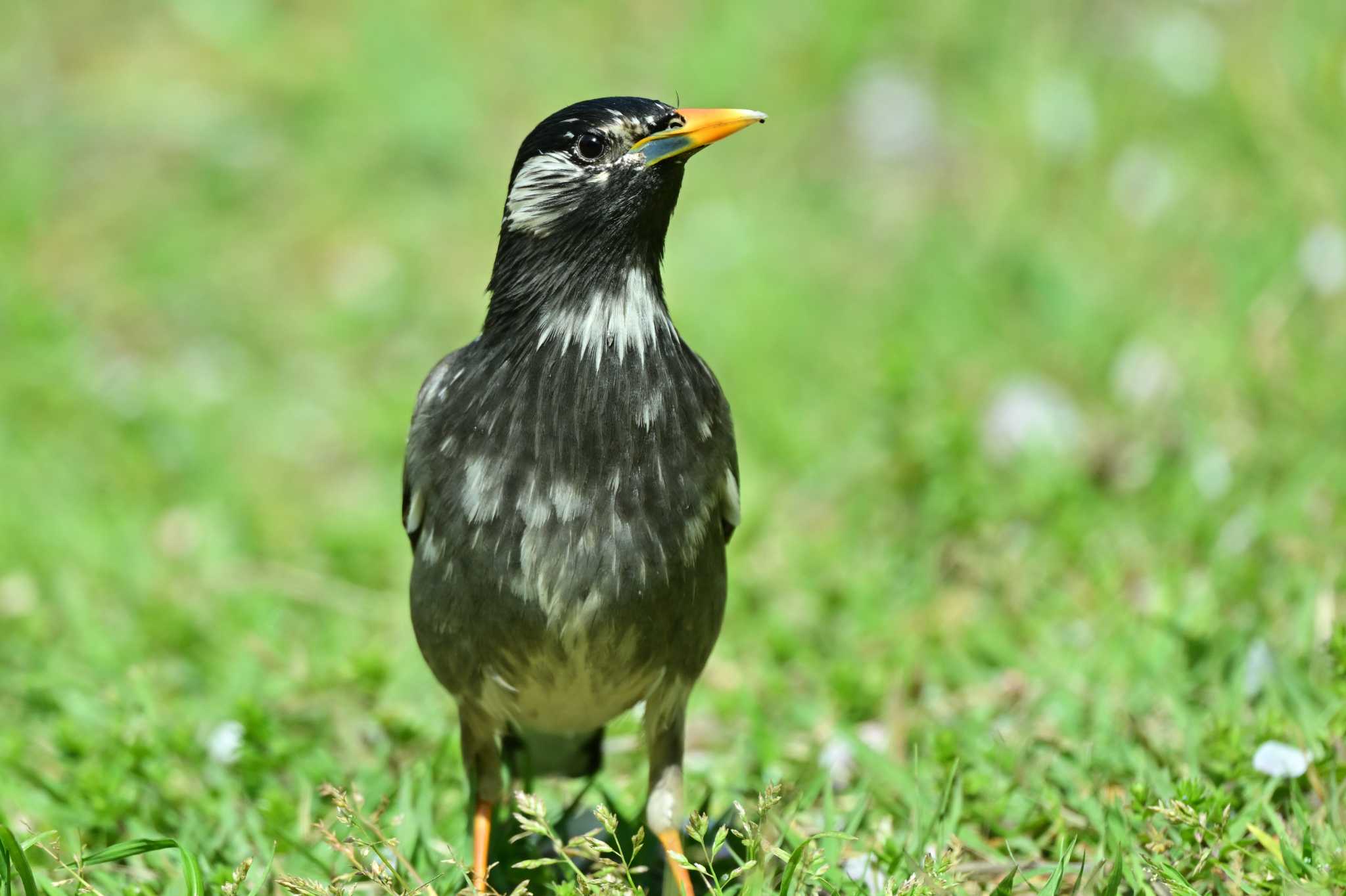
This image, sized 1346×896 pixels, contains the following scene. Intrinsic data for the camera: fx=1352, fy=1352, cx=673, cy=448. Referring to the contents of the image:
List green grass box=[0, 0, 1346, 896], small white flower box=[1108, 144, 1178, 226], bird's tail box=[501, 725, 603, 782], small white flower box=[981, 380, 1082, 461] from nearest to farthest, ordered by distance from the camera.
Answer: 1. green grass box=[0, 0, 1346, 896]
2. bird's tail box=[501, 725, 603, 782]
3. small white flower box=[981, 380, 1082, 461]
4. small white flower box=[1108, 144, 1178, 226]

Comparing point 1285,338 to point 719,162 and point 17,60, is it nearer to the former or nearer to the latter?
point 719,162

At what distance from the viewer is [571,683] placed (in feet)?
10.2

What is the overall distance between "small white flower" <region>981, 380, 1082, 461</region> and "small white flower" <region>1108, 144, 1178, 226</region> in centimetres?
179

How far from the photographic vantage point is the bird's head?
300 centimetres

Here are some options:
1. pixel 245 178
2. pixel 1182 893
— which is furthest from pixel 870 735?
pixel 245 178

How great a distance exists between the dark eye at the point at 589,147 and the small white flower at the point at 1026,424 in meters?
2.94

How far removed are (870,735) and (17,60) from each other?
7.21 meters

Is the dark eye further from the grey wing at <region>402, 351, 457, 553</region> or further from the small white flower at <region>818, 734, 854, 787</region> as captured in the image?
the small white flower at <region>818, 734, 854, 787</region>

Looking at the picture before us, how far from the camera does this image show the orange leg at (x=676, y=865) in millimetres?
3041

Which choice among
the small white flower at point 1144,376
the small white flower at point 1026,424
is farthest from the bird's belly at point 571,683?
the small white flower at point 1144,376

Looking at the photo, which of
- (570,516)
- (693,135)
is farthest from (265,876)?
(693,135)

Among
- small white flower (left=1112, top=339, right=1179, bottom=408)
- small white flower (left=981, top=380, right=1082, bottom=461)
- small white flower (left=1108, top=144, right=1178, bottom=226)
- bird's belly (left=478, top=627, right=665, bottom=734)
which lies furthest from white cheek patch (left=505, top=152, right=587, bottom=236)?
small white flower (left=1108, top=144, right=1178, bottom=226)

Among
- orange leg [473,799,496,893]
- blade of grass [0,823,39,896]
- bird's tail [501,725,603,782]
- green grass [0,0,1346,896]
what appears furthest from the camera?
bird's tail [501,725,603,782]

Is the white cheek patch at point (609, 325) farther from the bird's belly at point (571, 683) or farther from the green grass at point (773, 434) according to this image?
the green grass at point (773, 434)
